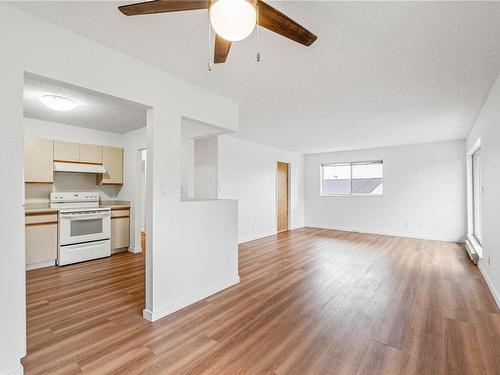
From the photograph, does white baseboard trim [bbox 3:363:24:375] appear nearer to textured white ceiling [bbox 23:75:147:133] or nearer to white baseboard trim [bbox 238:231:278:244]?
textured white ceiling [bbox 23:75:147:133]

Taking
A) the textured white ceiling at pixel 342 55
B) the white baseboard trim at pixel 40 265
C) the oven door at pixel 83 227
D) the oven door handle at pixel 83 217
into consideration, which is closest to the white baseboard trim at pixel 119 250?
the oven door at pixel 83 227

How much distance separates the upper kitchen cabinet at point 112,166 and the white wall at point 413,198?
5850mm

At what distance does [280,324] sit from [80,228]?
149 inches

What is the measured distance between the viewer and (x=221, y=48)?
169 centimetres

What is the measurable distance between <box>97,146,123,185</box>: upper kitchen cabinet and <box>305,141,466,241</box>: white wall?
19.2ft

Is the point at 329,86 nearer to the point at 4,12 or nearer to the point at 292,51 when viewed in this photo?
the point at 292,51

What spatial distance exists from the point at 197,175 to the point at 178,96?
10.1ft

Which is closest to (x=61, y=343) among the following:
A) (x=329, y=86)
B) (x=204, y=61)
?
(x=204, y=61)

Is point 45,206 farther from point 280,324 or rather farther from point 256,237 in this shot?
point 280,324

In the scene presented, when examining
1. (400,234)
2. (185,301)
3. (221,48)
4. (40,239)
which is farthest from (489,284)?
(40,239)

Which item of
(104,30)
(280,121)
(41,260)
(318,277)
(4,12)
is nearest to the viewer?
(4,12)

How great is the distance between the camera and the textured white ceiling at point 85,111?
3027mm

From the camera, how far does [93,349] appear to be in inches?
78.5

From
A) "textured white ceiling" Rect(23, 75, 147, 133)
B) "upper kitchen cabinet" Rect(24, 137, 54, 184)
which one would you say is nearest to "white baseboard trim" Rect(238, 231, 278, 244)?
"textured white ceiling" Rect(23, 75, 147, 133)
